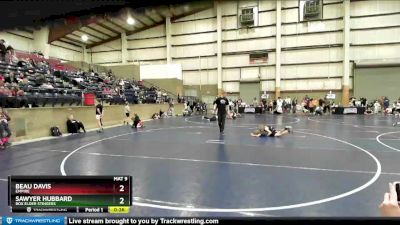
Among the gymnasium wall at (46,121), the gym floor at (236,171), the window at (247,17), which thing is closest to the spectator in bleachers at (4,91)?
the gymnasium wall at (46,121)

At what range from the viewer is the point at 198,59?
3522 centimetres

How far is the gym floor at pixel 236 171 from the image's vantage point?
4113 millimetres

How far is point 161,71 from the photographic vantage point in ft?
116

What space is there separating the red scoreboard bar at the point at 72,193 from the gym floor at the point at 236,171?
1.20 feet

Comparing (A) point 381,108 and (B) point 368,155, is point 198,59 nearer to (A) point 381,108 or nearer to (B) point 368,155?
(A) point 381,108

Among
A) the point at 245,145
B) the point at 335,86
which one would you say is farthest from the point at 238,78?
the point at 245,145

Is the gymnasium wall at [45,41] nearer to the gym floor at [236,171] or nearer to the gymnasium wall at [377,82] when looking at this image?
the gym floor at [236,171]

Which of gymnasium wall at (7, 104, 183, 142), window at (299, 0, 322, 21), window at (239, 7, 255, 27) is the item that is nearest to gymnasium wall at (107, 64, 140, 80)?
window at (239, 7, 255, 27)

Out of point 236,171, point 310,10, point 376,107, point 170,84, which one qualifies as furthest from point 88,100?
point 376,107

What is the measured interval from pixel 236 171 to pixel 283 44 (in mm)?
28030

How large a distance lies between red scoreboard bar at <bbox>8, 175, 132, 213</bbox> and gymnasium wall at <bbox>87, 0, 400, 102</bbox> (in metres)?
31.6

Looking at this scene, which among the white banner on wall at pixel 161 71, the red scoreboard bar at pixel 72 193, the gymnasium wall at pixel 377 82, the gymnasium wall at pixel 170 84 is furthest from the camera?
the white banner on wall at pixel 161 71

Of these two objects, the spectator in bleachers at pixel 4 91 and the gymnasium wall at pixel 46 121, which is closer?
the gymnasium wall at pixel 46 121

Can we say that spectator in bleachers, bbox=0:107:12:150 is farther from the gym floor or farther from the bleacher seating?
the bleacher seating
